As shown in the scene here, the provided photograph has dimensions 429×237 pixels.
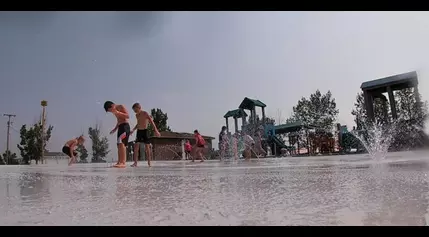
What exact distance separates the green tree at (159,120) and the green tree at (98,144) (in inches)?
24.1

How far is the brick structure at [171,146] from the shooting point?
5250mm

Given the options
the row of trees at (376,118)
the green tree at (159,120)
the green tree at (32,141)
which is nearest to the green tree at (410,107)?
the row of trees at (376,118)

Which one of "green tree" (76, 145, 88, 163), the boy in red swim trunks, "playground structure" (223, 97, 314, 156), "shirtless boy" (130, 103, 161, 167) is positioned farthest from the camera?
"playground structure" (223, 97, 314, 156)

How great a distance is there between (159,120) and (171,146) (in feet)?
6.96

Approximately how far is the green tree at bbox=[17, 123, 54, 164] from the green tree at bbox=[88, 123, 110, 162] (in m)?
0.52

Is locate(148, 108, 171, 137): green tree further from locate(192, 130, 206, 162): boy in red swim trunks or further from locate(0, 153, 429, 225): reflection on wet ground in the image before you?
locate(0, 153, 429, 225): reflection on wet ground

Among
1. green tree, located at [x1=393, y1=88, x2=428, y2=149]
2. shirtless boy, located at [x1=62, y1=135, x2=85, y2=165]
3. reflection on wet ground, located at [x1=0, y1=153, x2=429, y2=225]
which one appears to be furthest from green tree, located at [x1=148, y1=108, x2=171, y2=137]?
green tree, located at [x1=393, y1=88, x2=428, y2=149]

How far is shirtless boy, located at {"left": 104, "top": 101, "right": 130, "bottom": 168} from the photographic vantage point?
12.7 feet

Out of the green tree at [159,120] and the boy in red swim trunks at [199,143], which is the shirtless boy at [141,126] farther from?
the boy in red swim trunks at [199,143]

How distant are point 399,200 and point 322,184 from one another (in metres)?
0.61

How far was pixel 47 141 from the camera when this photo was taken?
16.8 feet
